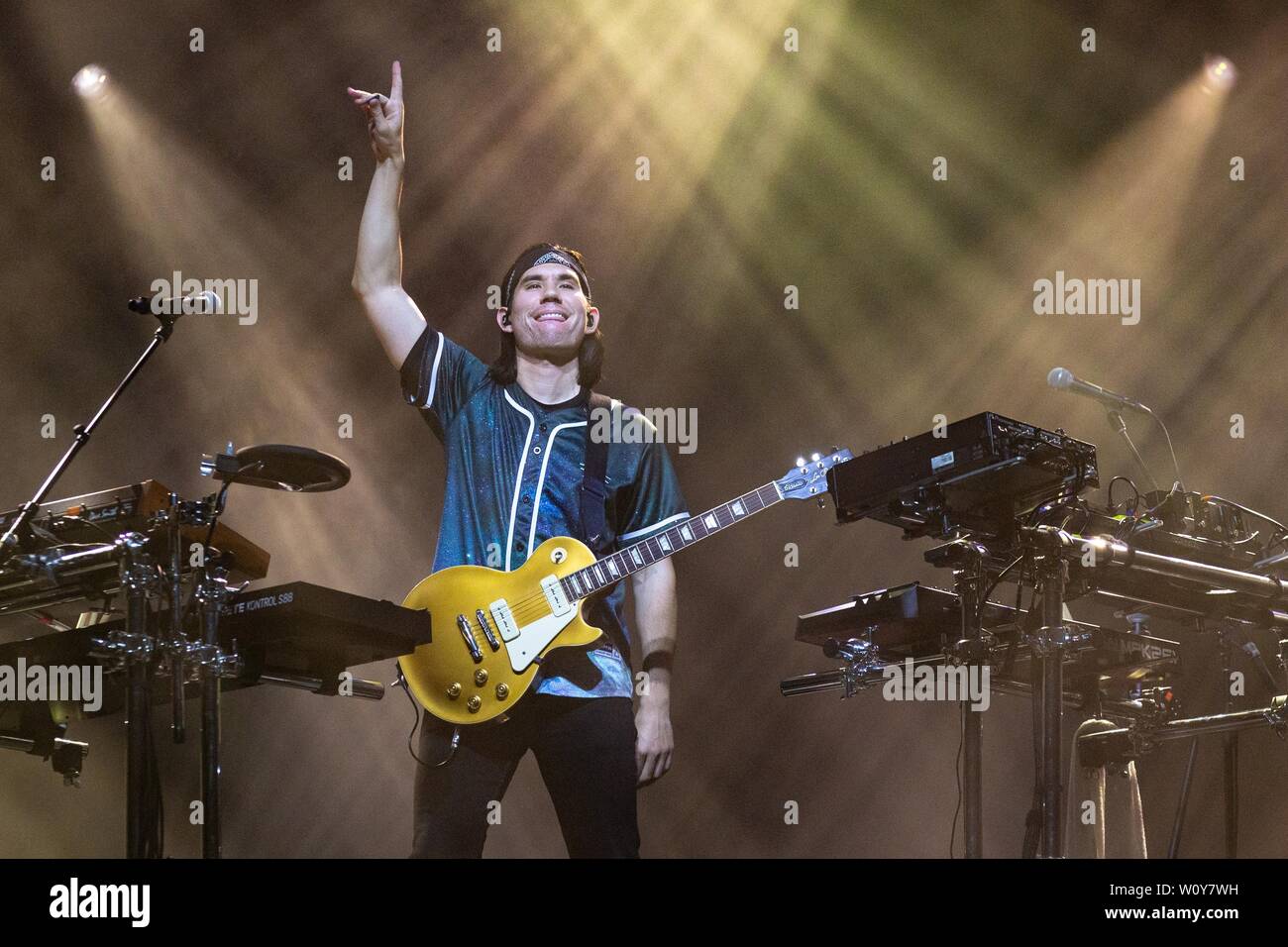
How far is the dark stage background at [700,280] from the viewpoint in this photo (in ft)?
16.4

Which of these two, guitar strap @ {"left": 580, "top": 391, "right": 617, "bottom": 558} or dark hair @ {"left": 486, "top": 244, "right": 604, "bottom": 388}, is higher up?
dark hair @ {"left": 486, "top": 244, "right": 604, "bottom": 388}

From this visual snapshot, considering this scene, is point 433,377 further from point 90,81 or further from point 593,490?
point 90,81

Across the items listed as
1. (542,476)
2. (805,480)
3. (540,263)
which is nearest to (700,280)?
(540,263)

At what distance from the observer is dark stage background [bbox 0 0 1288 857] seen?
500 centimetres

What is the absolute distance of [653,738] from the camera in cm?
343

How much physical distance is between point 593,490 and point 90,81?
129 inches

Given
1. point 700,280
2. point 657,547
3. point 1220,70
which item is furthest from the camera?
point 1220,70

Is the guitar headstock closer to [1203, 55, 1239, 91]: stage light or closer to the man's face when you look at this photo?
the man's face

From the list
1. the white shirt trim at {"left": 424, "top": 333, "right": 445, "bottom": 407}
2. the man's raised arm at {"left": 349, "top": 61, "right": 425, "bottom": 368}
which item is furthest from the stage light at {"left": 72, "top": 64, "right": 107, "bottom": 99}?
the white shirt trim at {"left": 424, "top": 333, "right": 445, "bottom": 407}

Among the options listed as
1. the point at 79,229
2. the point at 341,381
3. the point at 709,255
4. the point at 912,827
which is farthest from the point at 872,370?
the point at 79,229
